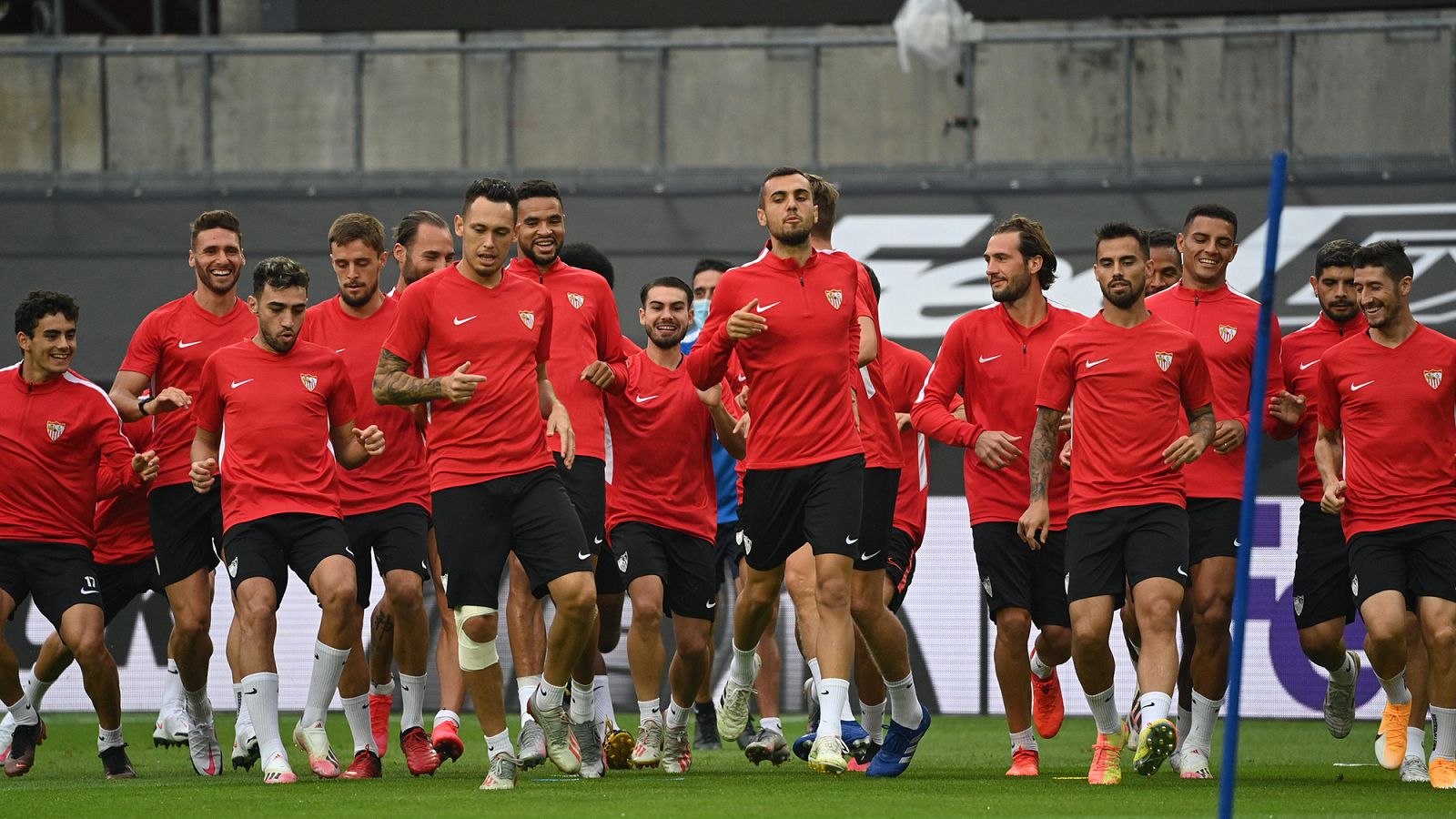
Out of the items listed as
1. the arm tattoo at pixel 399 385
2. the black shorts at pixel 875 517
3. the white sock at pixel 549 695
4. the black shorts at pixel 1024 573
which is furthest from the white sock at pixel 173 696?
the black shorts at pixel 1024 573

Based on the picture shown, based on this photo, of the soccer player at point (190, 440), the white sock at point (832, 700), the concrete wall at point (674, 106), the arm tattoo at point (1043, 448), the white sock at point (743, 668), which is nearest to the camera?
the white sock at point (832, 700)

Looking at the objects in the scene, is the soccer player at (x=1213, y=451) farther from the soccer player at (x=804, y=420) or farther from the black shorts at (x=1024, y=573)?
the soccer player at (x=804, y=420)

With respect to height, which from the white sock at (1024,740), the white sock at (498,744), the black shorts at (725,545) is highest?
the black shorts at (725,545)

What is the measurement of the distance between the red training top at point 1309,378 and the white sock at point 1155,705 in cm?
220

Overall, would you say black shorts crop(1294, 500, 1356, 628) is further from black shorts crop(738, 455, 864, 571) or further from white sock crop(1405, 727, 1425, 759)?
black shorts crop(738, 455, 864, 571)

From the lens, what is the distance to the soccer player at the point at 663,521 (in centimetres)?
983

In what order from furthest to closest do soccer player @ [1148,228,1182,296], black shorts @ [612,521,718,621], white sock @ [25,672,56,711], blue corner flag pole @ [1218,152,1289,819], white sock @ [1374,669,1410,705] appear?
1. white sock @ [25,672,56,711]
2. soccer player @ [1148,228,1182,296]
3. black shorts @ [612,521,718,621]
4. white sock @ [1374,669,1410,705]
5. blue corner flag pole @ [1218,152,1289,819]

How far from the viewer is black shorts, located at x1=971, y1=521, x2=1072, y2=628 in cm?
952

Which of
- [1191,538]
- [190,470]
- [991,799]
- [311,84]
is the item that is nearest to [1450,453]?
[1191,538]

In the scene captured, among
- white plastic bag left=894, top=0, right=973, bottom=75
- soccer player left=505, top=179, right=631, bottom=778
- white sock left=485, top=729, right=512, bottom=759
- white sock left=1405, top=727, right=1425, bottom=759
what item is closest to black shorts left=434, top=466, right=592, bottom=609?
white sock left=485, top=729, right=512, bottom=759

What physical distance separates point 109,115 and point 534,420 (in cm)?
1166

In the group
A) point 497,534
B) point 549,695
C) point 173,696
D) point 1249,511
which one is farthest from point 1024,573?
point 173,696

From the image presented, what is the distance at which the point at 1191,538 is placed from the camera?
9344 mm

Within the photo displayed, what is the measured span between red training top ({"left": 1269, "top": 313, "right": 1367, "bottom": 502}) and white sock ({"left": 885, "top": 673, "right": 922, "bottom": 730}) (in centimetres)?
252
